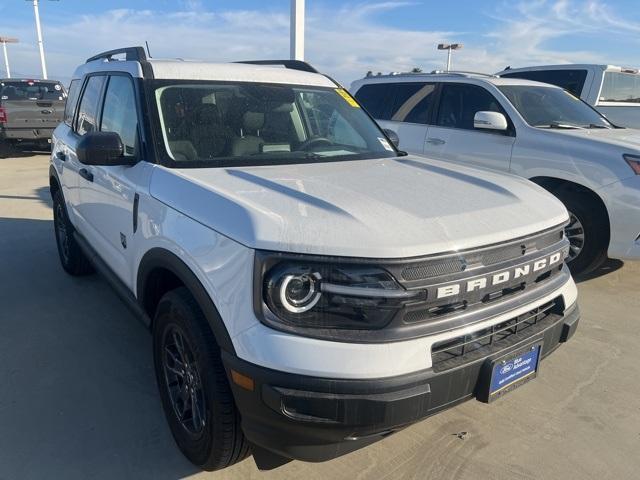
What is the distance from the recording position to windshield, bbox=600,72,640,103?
27.7 ft

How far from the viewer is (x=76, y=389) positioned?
3078 millimetres

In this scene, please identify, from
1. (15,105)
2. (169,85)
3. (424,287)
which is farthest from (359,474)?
(15,105)

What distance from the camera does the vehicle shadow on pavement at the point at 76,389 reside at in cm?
251

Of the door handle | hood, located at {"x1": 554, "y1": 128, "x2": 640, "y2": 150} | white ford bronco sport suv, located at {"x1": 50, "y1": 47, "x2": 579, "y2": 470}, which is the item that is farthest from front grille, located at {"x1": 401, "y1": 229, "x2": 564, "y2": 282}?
hood, located at {"x1": 554, "y1": 128, "x2": 640, "y2": 150}

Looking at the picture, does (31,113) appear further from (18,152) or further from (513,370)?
(513,370)

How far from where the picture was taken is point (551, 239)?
8.05ft

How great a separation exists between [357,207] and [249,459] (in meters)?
1.36

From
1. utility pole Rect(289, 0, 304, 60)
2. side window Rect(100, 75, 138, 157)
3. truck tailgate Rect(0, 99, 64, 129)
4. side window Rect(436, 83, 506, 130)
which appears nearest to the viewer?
side window Rect(100, 75, 138, 157)

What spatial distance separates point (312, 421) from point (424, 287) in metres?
0.62

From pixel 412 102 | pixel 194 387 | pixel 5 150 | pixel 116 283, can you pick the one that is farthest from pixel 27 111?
pixel 194 387

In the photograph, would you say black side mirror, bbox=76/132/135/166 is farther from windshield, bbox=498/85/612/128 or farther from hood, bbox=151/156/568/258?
windshield, bbox=498/85/612/128

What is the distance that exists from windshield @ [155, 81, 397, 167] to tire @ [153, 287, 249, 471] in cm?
83

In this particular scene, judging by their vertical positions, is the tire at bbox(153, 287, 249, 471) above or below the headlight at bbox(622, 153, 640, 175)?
below

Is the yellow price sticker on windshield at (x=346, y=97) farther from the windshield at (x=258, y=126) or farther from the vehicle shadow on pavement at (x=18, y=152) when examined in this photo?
the vehicle shadow on pavement at (x=18, y=152)
